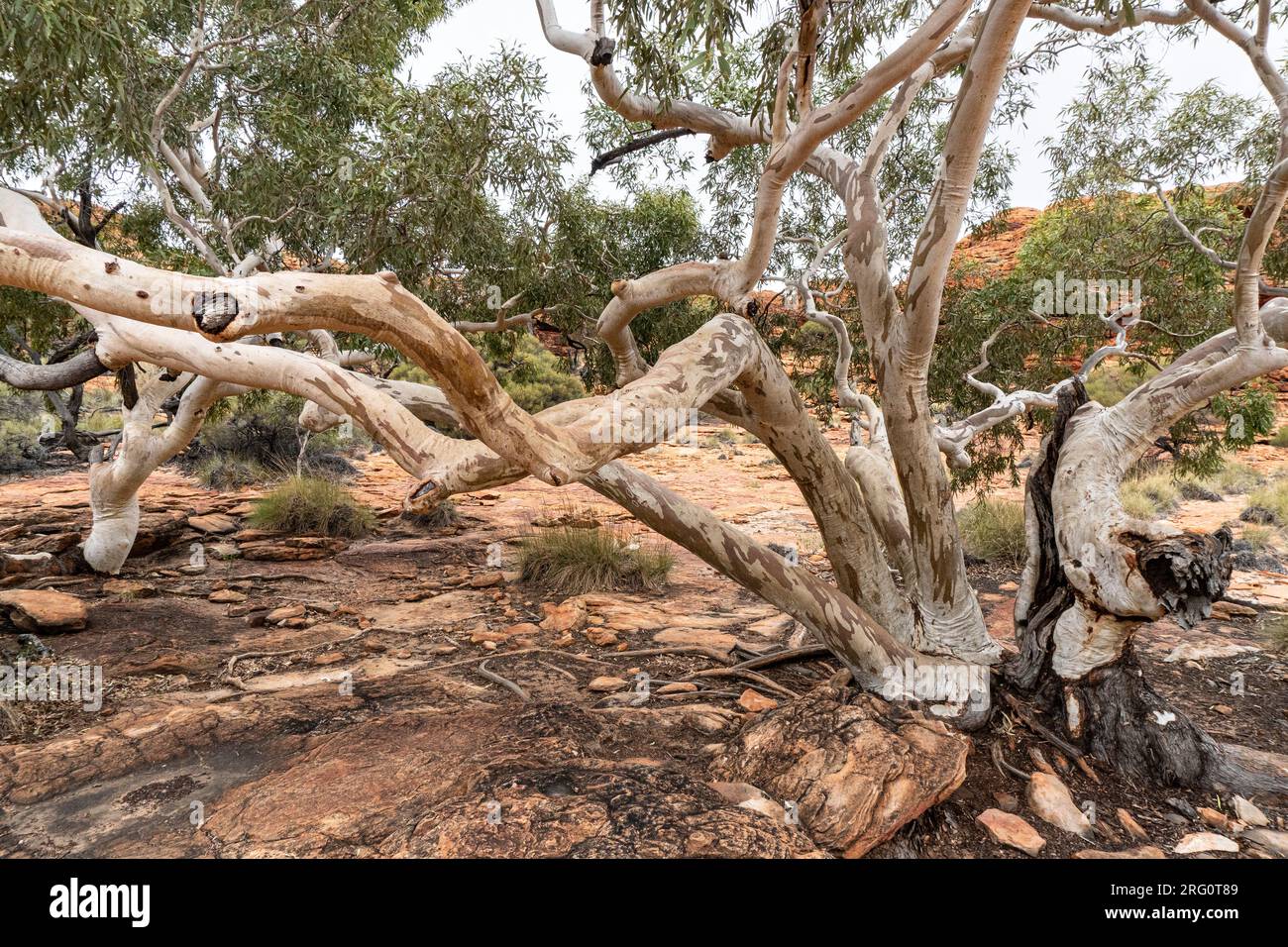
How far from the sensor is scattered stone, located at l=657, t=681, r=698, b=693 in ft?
14.0

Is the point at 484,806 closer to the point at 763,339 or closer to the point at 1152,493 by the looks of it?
the point at 763,339

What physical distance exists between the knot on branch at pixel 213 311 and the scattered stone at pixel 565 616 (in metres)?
4.02

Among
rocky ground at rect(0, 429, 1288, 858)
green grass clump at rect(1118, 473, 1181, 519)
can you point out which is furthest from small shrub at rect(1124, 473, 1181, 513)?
rocky ground at rect(0, 429, 1288, 858)

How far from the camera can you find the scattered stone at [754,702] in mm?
3963

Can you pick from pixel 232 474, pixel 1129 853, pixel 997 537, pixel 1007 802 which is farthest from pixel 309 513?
pixel 1129 853

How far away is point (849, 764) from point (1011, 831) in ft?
2.43

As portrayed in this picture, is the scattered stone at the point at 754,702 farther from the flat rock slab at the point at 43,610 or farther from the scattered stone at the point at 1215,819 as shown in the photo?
the flat rock slab at the point at 43,610

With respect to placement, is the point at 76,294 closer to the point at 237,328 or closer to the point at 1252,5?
the point at 237,328

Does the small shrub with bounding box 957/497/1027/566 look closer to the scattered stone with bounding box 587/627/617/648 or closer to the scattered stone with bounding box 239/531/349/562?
the scattered stone with bounding box 587/627/617/648

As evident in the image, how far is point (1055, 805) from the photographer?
124 inches

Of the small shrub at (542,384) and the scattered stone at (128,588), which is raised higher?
the small shrub at (542,384)

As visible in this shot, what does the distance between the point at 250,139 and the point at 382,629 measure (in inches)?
185

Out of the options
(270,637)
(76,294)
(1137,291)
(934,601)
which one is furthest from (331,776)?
(1137,291)

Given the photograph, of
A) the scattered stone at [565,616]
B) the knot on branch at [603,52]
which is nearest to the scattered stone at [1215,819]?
the scattered stone at [565,616]
